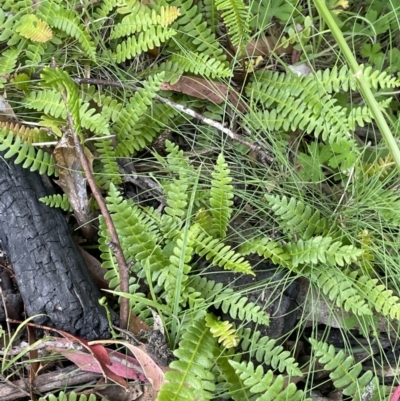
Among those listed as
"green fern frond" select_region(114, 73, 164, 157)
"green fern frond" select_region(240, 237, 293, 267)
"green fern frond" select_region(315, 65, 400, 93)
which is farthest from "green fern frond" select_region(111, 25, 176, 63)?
"green fern frond" select_region(240, 237, 293, 267)

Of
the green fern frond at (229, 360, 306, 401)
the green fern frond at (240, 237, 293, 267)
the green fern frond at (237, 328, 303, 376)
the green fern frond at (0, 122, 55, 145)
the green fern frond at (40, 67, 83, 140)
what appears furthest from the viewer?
the green fern frond at (0, 122, 55, 145)

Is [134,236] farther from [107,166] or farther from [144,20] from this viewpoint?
[144,20]

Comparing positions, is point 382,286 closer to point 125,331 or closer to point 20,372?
point 125,331

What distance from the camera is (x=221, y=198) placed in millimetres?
1946

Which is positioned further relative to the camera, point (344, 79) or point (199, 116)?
point (199, 116)

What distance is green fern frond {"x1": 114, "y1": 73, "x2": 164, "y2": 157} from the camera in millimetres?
2066

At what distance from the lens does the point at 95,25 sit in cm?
228

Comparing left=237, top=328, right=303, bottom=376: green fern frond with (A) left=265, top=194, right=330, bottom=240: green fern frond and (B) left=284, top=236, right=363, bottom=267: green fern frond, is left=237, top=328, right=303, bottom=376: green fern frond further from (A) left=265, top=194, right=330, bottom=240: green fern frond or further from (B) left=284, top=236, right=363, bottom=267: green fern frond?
(A) left=265, top=194, right=330, bottom=240: green fern frond

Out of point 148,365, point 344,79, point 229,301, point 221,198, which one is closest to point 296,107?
point 344,79

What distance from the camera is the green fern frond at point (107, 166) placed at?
82.2 inches

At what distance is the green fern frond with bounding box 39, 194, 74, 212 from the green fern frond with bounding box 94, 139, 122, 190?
163 mm

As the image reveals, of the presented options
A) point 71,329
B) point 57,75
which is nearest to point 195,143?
point 57,75

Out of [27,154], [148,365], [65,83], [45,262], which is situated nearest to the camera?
[65,83]

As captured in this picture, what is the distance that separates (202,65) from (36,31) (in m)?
0.75
